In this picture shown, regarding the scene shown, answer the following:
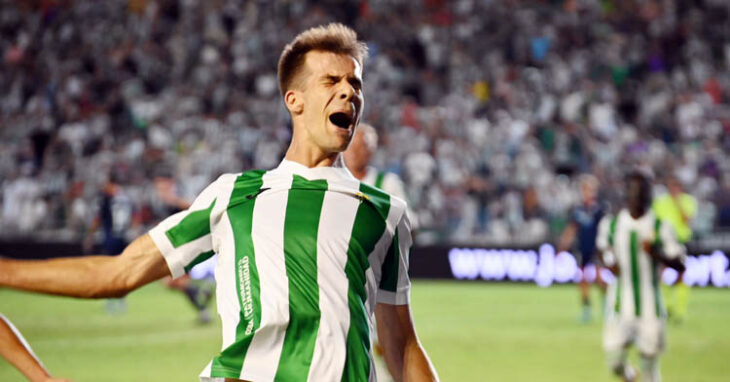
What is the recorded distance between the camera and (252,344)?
296 cm

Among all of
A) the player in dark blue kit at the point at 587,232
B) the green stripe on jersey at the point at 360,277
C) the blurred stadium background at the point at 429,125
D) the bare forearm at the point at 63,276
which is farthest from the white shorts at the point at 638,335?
the bare forearm at the point at 63,276

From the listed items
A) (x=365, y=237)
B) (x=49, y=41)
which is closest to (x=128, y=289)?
(x=365, y=237)

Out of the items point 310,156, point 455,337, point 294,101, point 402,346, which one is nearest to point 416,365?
point 402,346

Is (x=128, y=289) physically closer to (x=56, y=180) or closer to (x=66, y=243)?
(x=66, y=243)

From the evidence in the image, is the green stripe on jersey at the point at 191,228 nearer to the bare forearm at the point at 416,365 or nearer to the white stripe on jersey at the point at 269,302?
the white stripe on jersey at the point at 269,302

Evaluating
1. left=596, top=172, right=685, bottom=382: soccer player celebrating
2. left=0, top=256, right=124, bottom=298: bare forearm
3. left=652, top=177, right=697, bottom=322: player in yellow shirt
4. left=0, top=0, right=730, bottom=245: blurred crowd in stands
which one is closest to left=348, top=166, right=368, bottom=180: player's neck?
left=596, top=172, right=685, bottom=382: soccer player celebrating

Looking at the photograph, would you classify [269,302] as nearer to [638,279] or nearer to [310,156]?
[310,156]

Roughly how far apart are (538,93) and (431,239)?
4.85m

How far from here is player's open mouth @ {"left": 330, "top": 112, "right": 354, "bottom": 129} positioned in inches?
123

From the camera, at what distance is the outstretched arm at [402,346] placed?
3.14m

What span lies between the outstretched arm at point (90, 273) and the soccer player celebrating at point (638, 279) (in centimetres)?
664

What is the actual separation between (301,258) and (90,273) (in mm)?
580

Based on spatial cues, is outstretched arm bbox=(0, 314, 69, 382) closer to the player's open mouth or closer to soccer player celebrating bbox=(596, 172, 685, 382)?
the player's open mouth

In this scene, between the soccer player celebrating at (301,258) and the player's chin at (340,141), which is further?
the player's chin at (340,141)
